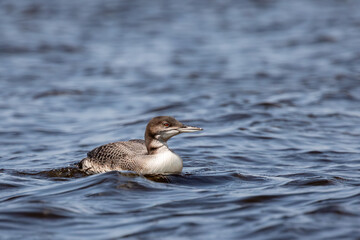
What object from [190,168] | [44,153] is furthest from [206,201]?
[44,153]

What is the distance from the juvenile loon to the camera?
327 inches

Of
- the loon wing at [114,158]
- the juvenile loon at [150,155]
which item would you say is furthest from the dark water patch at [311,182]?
the loon wing at [114,158]

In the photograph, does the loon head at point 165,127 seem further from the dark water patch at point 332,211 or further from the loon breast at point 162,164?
the dark water patch at point 332,211

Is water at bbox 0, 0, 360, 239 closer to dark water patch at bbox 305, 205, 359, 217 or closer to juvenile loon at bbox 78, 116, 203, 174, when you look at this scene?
dark water patch at bbox 305, 205, 359, 217

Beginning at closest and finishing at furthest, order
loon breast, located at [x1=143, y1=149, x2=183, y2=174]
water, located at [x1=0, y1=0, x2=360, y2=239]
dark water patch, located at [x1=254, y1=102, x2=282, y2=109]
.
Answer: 1. water, located at [x1=0, y1=0, x2=360, y2=239]
2. loon breast, located at [x1=143, y1=149, x2=183, y2=174]
3. dark water patch, located at [x1=254, y1=102, x2=282, y2=109]

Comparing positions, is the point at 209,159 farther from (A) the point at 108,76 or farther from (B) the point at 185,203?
(A) the point at 108,76

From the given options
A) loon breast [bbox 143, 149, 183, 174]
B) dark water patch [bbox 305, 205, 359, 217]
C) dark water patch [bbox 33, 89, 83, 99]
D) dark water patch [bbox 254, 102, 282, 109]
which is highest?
dark water patch [bbox 33, 89, 83, 99]

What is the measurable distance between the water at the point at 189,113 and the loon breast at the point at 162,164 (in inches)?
5.3

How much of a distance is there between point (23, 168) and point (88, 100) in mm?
5552

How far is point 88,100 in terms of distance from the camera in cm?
1470

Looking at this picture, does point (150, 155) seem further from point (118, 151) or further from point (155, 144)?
point (118, 151)

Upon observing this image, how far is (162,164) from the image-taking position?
8273 millimetres

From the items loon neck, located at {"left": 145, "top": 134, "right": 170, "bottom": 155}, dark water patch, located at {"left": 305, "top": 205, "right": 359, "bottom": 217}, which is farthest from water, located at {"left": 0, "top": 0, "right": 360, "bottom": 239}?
loon neck, located at {"left": 145, "top": 134, "right": 170, "bottom": 155}

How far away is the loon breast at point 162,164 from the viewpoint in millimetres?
8281
